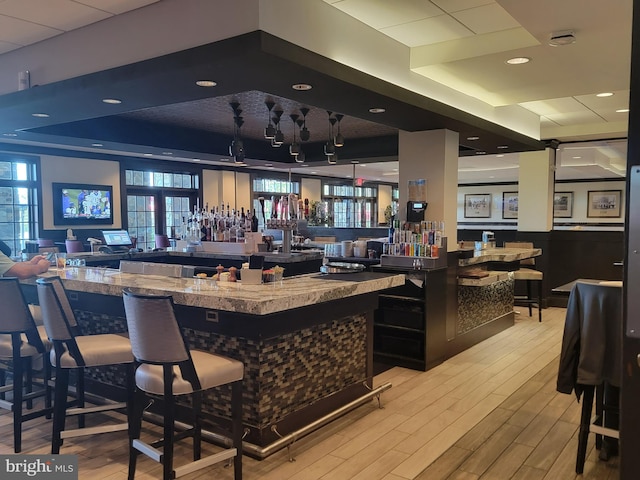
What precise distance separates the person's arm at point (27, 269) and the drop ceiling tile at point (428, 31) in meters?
3.25

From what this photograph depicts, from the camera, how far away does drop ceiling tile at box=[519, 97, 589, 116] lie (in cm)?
654

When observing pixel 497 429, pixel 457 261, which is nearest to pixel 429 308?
pixel 457 261

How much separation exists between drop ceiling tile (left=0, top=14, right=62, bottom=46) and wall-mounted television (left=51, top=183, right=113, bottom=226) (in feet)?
20.9

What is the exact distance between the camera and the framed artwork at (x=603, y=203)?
1694 cm

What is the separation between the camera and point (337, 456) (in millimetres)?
3115

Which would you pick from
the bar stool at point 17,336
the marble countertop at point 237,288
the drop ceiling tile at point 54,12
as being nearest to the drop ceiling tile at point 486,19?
the marble countertop at point 237,288

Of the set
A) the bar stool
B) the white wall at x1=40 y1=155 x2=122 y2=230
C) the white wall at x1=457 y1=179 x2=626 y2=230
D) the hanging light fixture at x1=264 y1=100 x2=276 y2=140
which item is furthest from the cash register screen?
the white wall at x1=457 y1=179 x2=626 y2=230

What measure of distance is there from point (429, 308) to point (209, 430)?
255cm

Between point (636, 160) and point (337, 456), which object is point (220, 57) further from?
point (337, 456)

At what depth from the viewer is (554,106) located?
6.82 m

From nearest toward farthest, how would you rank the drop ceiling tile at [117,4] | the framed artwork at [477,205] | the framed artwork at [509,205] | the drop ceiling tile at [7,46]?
the drop ceiling tile at [117,4]
the drop ceiling tile at [7,46]
the framed artwork at [509,205]
the framed artwork at [477,205]

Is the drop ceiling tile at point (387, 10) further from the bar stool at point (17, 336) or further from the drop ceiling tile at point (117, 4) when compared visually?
the bar stool at point (17, 336)

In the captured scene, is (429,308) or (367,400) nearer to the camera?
(367,400)

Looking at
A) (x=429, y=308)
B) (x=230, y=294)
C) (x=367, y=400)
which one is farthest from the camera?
(x=429, y=308)
